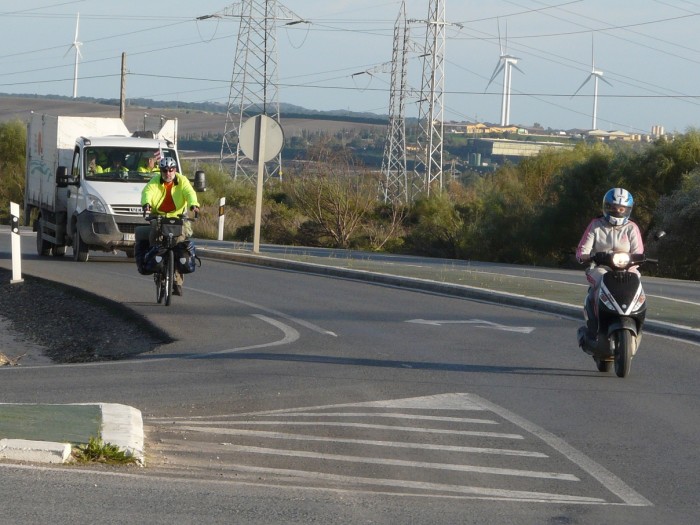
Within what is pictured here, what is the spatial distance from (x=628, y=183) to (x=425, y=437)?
31.6 metres

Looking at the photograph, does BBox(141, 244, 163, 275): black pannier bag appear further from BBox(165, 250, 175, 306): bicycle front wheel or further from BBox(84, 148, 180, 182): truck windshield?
BBox(84, 148, 180, 182): truck windshield

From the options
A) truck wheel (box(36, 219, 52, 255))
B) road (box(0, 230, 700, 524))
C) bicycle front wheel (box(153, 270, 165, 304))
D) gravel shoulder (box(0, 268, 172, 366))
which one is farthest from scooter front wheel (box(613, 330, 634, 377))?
truck wheel (box(36, 219, 52, 255))

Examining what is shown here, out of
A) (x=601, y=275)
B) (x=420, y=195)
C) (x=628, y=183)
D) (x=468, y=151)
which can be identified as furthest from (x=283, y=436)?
(x=468, y=151)

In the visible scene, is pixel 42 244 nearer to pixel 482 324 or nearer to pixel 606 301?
pixel 482 324

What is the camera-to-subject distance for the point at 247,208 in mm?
53688

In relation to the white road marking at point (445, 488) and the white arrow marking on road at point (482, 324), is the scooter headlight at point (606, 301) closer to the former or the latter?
the white arrow marking on road at point (482, 324)

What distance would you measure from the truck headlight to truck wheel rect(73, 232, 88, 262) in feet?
3.42

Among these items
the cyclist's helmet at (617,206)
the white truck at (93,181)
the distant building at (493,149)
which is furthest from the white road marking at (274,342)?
the distant building at (493,149)

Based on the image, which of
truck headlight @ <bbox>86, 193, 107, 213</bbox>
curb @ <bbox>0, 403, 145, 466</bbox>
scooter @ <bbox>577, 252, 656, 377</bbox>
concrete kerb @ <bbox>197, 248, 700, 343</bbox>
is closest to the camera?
curb @ <bbox>0, 403, 145, 466</bbox>

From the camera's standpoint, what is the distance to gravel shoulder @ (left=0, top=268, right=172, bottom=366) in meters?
13.8

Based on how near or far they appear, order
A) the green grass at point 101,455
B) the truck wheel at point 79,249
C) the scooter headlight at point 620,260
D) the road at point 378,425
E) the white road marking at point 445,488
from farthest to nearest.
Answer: the truck wheel at point 79,249 < the scooter headlight at point 620,260 < the green grass at point 101,455 < the white road marking at point 445,488 < the road at point 378,425

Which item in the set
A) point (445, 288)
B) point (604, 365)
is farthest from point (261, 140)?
point (604, 365)

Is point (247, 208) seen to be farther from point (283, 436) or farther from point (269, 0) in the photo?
point (283, 436)

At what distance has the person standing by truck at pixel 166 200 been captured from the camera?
16562 mm
